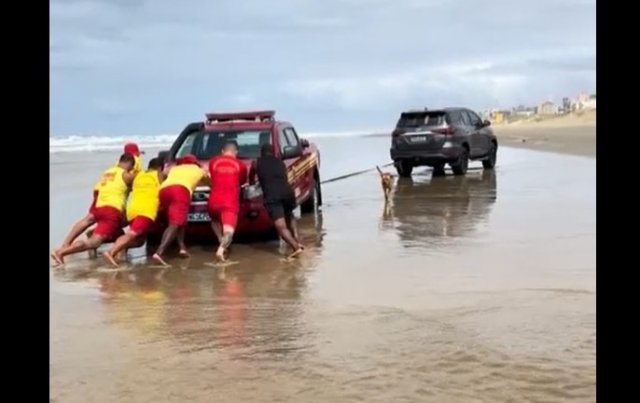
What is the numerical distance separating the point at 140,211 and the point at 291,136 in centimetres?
427

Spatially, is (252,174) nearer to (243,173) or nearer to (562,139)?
(243,173)

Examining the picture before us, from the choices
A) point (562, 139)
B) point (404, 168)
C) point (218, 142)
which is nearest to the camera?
point (218, 142)

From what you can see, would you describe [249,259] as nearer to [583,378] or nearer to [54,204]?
[583,378]

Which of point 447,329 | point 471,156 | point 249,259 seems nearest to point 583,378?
point 447,329

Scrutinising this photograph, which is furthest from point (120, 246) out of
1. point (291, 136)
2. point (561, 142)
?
point (561, 142)

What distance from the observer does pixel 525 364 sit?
217 inches

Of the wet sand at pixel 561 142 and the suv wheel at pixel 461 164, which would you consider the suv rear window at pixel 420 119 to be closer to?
the suv wheel at pixel 461 164

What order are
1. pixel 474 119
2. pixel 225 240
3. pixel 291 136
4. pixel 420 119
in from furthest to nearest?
pixel 474 119, pixel 420 119, pixel 291 136, pixel 225 240

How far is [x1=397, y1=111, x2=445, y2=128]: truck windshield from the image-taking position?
22078 millimetres

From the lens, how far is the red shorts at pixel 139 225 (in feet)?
32.8

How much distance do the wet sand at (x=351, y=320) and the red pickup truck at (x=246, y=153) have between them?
46cm

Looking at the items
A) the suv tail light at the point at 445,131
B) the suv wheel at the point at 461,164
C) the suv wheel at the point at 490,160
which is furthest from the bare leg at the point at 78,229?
the suv wheel at the point at 490,160

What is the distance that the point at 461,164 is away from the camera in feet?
73.4

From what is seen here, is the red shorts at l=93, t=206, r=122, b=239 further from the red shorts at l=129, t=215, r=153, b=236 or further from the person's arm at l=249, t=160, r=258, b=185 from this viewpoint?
the person's arm at l=249, t=160, r=258, b=185
